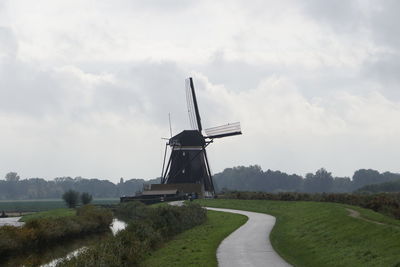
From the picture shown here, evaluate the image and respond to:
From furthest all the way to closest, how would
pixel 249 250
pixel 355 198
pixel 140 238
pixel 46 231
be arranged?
pixel 355 198 → pixel 46 231 → pixel 140 238 → pixel 249 250

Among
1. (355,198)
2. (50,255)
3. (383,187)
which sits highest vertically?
(383,187)

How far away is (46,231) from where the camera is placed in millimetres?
40438

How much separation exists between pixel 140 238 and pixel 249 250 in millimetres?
8329

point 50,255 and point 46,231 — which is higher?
point 46,231

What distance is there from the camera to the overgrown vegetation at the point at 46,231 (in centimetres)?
3531

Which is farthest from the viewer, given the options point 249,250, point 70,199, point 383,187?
point 383,187

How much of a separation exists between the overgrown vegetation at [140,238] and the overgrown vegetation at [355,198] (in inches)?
575

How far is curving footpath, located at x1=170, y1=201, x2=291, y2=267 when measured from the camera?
23.0 m

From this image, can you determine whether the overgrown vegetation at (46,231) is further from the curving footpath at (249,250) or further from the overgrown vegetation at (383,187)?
the overgrown vegetation at (383,187)

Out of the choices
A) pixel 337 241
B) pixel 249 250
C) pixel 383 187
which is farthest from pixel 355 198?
pixel 383 187

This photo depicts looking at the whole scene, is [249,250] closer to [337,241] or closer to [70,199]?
[337,241]

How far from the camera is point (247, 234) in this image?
3500 centimetres

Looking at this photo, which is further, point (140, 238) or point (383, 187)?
point (383, 187)

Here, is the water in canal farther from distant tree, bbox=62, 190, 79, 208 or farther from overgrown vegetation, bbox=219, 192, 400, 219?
distant tree, bbox=62, 190, 79, 208
